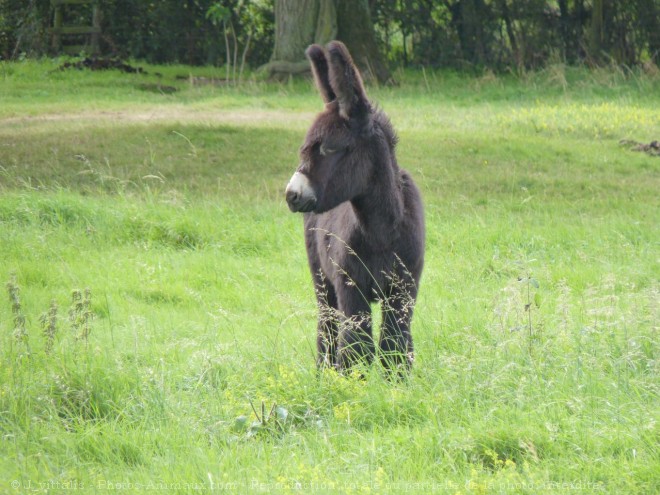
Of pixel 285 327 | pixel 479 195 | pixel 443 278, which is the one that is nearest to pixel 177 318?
pixel 285 327

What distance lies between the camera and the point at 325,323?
595cm

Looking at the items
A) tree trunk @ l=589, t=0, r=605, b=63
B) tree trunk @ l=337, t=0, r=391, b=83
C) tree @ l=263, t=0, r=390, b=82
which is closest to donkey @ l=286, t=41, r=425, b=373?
tree @ l=263, t=0, r=390, b=82

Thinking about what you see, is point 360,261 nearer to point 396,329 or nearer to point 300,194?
point 396,329

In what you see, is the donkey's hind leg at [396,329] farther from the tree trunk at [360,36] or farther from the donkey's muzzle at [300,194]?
the tree trunk at [360,36]

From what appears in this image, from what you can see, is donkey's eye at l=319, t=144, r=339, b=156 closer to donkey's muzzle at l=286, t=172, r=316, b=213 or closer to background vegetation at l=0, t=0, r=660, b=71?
donkey's muzzle at l=286, t=172, r=316, b=213

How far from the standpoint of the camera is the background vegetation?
22766mm

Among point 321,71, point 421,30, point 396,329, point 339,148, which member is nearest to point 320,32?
point 421,30

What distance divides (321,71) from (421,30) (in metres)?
18.9

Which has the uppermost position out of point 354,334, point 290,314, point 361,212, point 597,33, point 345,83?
point 597,33

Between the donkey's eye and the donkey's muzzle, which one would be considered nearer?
the donkey's muzzle

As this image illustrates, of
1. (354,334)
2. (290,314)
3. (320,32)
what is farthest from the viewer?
(320,32)

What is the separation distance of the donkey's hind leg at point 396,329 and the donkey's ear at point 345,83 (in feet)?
3.39

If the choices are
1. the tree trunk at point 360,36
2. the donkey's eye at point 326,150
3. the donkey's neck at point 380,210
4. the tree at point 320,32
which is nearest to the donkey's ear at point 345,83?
the donkey's eye at point 326,150

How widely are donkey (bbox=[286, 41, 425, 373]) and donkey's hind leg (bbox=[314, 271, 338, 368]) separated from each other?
0.17 metres
